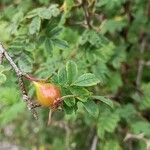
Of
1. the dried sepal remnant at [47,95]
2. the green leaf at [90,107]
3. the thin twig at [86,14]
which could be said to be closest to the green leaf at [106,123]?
the thin twig at [86,14]

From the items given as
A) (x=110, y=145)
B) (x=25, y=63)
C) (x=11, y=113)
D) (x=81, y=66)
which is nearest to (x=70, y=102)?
(x=25, y=63)

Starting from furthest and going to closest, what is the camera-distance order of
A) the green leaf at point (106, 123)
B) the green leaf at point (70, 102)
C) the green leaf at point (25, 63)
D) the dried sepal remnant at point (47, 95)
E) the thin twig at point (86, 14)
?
the green leaf at point (106, 123) < the thin twig at point (86, 14) < the green leaf at point (25, 63) < the green leaf at point (70, 102) < the dried sepal remnant at point (47, 95)

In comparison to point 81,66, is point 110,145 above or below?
below

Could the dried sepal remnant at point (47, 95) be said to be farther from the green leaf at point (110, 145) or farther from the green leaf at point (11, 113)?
the green leaf at point (11, 113)

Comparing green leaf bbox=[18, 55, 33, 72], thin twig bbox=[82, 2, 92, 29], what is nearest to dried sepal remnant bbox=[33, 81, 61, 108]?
green leaf bbox=[18, 55, 33, 72]

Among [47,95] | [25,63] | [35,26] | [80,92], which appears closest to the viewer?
[47,95]

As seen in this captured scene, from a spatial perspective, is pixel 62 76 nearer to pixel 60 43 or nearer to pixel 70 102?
pixel 70 102

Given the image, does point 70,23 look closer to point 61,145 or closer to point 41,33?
point 41,33

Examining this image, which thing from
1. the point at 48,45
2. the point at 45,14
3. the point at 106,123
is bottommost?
the point at 106,123

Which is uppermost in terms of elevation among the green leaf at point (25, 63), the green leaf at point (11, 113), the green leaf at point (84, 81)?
the green leaf at point (84, 81)
